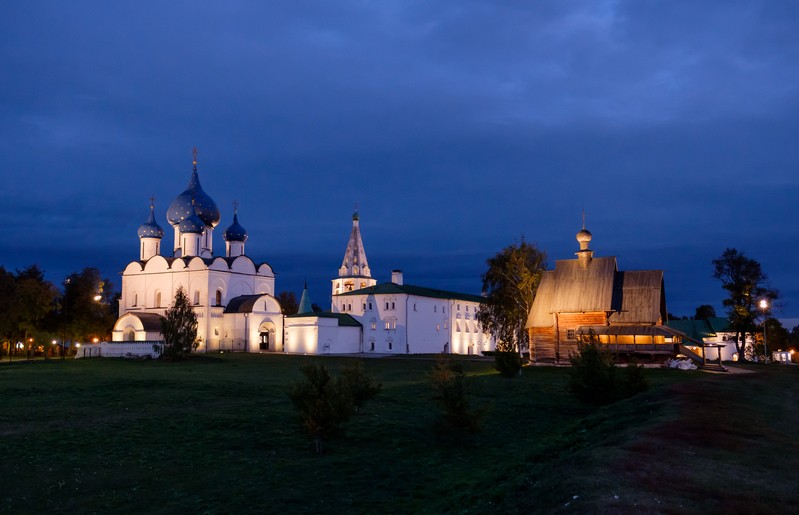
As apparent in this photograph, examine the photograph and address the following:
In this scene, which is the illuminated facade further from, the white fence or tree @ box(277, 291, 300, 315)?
tree @ box(277, 291, 300, 315)

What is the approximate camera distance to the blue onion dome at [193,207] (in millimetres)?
69312

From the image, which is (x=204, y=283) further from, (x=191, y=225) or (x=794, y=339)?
(x=794, y=339)

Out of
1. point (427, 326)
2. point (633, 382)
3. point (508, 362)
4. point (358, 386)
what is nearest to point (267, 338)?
point (427, 326)

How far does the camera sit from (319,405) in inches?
641

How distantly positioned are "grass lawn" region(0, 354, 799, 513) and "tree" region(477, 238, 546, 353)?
24.2 meters

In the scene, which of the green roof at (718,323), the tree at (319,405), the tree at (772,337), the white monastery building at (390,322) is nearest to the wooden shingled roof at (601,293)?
the tree at (772,337)

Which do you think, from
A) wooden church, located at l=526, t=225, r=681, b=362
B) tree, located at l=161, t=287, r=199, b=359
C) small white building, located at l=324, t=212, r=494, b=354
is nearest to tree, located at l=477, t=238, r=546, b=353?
wooden church, located at l=526, t=225, r=681, b=362

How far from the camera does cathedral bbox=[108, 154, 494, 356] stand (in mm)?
63219

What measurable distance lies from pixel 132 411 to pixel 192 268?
46846 millimetres

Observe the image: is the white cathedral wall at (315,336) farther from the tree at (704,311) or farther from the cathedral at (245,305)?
the tree at (704,311)

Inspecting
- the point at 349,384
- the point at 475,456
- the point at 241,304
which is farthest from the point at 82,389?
the point at 241,304

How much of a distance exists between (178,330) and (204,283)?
20571 millimetres

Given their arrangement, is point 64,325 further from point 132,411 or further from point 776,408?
point 776,408

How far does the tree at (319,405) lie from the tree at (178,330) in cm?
2984
